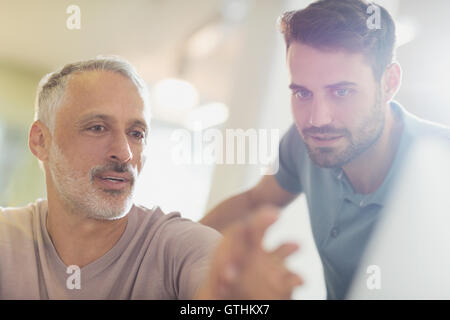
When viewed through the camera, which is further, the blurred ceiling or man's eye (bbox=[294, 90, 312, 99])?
the blurred ceiling

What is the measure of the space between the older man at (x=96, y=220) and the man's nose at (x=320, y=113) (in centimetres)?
26

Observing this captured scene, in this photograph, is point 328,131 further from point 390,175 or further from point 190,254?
point 190,254

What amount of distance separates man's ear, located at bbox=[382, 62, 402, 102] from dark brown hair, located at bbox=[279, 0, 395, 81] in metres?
0.01

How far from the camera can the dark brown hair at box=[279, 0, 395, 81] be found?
67cm

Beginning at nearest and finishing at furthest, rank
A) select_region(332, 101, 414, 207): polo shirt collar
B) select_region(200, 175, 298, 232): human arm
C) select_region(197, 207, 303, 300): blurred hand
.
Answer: select_region(197, 207, 303, 300): blurred hand < select_region(332, 101, 414, 207): polo shirt collar < select_region(200, 175, 298, 232): human arm

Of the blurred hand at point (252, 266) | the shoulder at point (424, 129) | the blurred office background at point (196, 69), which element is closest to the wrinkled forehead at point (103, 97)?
the blurred office background at point (196, 69)

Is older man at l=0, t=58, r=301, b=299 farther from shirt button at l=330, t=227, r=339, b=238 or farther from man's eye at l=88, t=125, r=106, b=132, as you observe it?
shirt button at l=330, t=227, r=339, b=238

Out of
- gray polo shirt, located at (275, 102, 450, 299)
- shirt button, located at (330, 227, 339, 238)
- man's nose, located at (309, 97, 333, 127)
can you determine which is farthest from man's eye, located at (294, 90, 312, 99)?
shirt button, located at (330, 227, 339, 238)

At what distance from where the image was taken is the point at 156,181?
32.0 inches

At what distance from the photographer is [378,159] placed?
69 centimetres

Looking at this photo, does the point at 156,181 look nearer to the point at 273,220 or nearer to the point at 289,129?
the point at 289,129

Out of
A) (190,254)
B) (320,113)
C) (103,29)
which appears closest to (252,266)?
(190,254)

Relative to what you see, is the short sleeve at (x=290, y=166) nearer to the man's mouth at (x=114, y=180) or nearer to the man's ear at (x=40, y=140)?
the man's mouth at (x=114, y=180)

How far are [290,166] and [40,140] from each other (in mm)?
474
